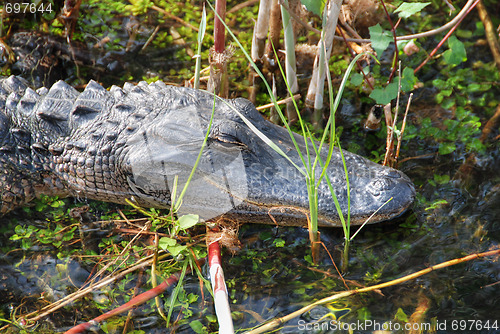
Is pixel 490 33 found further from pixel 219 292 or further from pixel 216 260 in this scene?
pixel 219 292

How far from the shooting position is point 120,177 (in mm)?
3271

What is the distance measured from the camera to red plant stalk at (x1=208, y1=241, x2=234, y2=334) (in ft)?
7.16

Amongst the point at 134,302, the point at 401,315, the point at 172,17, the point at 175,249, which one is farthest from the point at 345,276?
the point at 172,17

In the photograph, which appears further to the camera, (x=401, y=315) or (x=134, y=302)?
(x=134, y=302)

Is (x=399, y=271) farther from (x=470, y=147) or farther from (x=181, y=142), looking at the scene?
(x=181, y=142)

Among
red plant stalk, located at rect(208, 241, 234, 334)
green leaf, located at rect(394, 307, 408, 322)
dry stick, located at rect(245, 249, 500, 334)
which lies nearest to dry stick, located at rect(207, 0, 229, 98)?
red plant stalk, located at rect(208, 241, 234, 334)

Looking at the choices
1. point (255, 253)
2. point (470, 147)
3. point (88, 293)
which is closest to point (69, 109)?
point (88, 293)

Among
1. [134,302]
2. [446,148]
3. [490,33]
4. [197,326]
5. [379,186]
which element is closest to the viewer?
[197,326]

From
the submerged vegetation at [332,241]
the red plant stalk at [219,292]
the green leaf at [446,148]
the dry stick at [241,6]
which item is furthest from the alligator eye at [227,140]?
the dry stick at [241,6]

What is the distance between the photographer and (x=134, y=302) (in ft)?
8.73

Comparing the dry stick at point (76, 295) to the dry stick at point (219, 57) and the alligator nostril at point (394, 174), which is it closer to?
the dry stick at point (219, 57)

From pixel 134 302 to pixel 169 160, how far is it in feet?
3.15

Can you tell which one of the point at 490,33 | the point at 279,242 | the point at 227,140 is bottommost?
the point at 279,242

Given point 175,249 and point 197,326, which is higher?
point 175,249
